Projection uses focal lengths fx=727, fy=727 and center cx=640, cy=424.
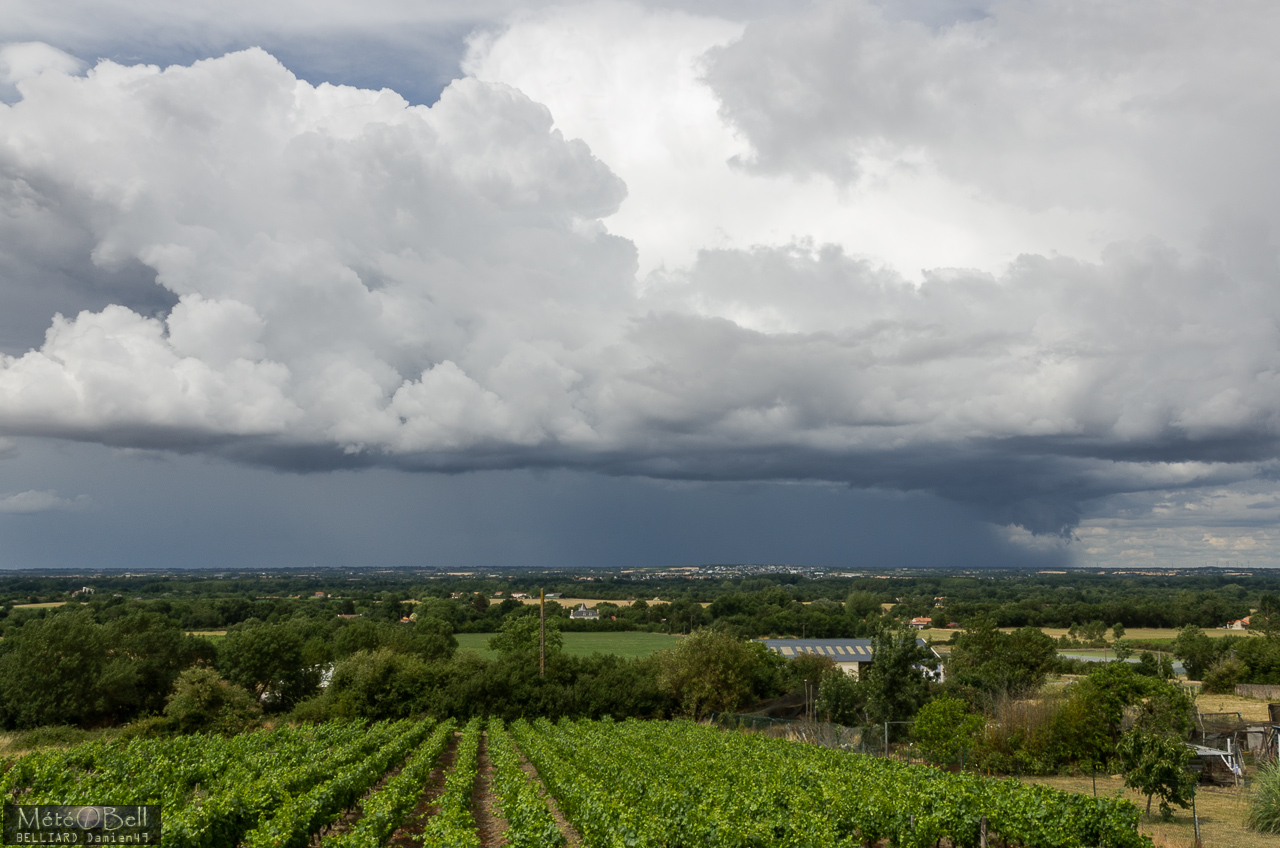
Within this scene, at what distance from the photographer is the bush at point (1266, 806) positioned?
20.5 m

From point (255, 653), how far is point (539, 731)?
31.0 meters

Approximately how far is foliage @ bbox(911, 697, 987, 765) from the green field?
52249 millimetres

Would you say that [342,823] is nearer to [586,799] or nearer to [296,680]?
[586,799]

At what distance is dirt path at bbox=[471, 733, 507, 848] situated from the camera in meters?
20.4

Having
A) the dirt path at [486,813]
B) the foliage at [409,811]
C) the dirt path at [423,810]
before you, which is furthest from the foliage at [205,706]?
the foliage at [409,811]

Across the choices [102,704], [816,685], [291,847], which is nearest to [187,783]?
[291,847]

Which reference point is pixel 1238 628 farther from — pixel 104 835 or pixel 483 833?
pixel 104 835

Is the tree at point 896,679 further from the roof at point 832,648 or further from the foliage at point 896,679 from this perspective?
the roof at point 832,648

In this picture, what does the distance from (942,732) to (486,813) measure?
19.5m

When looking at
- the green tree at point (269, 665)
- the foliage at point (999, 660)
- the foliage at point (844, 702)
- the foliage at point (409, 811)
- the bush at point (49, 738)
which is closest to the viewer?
the foliage at point (409, 811)

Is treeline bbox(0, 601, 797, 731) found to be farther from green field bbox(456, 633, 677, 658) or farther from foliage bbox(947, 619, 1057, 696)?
green field bbox(456, 633, 677, 658)

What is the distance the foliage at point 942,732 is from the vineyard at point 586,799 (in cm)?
576

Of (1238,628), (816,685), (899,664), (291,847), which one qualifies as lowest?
(1238,628)

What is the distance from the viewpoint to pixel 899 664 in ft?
143
